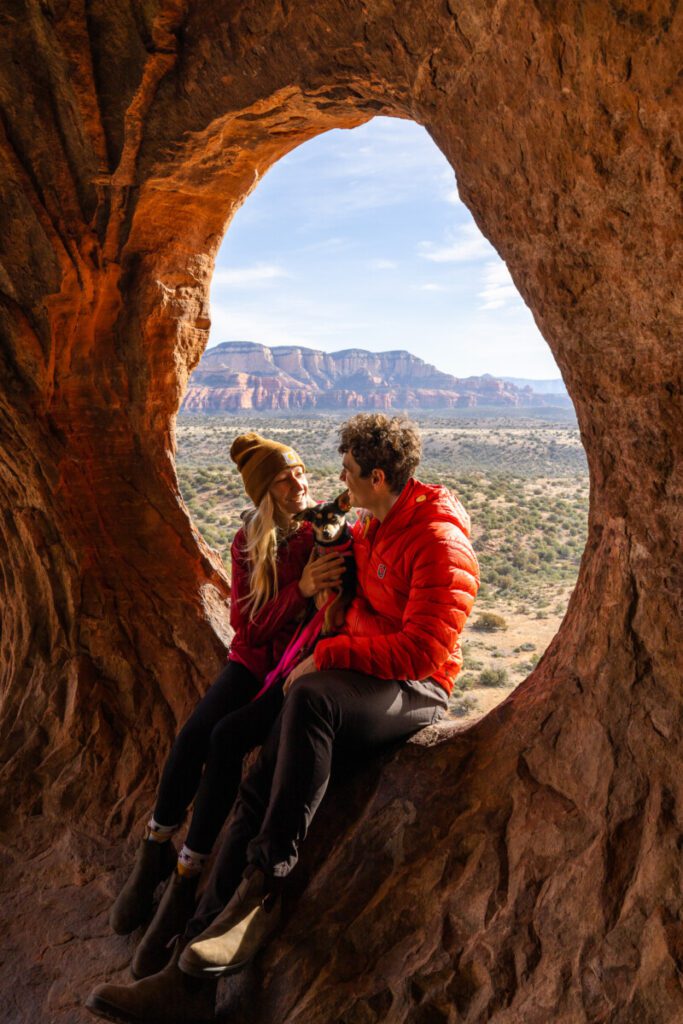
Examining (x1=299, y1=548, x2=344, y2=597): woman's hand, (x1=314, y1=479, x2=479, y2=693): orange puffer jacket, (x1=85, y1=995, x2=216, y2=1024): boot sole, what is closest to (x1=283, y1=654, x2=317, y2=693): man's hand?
(x1=314, y1=479, x2=479, y2=693): orange puffer jacket

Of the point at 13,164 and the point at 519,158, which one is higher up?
the point at 13,164

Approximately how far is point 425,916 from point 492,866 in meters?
0.35

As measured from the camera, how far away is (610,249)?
8.14 feet

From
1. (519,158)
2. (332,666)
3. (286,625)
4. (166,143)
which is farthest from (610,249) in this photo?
(166,143)

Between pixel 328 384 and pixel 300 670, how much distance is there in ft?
394

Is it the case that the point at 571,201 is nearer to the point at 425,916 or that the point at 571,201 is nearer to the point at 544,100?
the point at 544,100

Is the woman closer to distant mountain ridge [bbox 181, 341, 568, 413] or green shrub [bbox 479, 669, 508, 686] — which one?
green shrub [bbox 479, 669, 508, 686]

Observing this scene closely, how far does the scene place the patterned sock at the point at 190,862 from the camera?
330cm

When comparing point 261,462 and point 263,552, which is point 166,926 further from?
point 261,462

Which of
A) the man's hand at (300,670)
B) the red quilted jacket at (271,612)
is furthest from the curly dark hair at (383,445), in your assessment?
the man's hand at (300,670)

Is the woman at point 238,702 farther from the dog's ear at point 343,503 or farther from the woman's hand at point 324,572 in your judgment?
the dog's ear at point 343,503

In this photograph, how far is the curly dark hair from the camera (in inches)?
135

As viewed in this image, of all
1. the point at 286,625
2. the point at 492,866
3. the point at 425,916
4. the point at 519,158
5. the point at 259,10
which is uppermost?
the point at 259,10

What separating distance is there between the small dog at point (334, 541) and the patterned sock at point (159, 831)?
3.92ft
